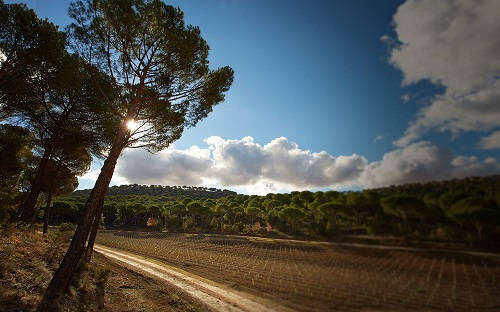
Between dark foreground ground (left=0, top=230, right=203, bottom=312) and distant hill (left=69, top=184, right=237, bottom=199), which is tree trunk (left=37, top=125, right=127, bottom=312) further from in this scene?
distant hill (left=69, top=184, right=237, bottom=199)

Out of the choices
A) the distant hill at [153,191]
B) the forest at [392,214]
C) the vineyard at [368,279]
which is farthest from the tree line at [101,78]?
the distant hill at [153,191]

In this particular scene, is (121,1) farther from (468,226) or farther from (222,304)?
(468,226)

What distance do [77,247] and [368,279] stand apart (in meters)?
15.2

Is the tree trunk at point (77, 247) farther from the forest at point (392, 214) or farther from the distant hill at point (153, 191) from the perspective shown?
the distant hill at point (153, 191)

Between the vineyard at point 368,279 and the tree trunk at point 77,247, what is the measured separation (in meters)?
8.24

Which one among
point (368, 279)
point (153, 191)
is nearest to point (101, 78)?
point (368, 279)

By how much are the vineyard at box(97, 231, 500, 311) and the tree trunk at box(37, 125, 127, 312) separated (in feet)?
27.0

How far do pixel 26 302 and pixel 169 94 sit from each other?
9574mm

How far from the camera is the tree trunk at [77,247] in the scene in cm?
627

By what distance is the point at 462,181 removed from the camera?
37.1 metres

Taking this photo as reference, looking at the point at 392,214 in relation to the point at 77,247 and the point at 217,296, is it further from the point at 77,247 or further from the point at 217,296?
the point at 77,247

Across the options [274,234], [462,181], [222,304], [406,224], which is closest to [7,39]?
[222,304]

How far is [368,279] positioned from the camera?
1307 cm

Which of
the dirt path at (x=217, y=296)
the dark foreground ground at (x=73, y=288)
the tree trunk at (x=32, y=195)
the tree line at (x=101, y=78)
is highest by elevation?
the tree line at (x=101, y=78)
